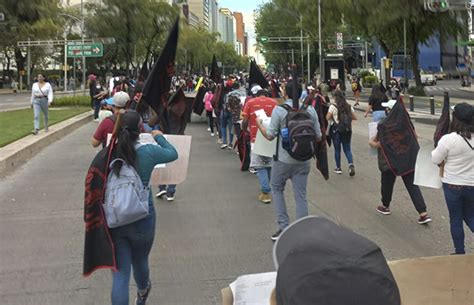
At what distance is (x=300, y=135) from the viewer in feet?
18.4

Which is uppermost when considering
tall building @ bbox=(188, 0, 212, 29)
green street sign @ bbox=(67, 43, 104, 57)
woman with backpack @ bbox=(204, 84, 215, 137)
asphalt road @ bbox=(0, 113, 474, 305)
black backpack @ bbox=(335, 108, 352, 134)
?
tall building @ bbox=(188, 0, 212, 29)

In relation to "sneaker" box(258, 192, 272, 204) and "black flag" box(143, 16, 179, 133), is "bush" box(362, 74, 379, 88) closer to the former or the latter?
"sneaker" box(258, 192, 272, 204)

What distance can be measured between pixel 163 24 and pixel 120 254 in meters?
51.1

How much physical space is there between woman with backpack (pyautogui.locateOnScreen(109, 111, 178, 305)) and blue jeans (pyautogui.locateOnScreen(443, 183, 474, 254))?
2.74 m

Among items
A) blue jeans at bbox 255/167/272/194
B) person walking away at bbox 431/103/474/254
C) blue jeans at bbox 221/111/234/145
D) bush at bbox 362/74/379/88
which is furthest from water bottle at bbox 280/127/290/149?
bush at bbox 362/74/379/88

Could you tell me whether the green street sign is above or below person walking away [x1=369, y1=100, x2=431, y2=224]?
above

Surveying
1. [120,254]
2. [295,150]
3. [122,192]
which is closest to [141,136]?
[122,192]

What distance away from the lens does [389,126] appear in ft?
23.5

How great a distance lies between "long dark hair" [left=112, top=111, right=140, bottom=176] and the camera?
3783mm

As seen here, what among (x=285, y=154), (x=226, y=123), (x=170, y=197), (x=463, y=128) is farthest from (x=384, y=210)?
(x=226, y=123)

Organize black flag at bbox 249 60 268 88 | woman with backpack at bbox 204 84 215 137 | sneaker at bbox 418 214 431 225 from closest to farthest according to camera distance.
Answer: sneaker at bbox 418 214 431 225 → black flag at bbox 249 60 268 88 → woman with backpack at bbox 204 84 215 137

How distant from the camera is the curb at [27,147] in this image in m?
10.8

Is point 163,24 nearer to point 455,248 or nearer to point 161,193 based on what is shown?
point 161,193

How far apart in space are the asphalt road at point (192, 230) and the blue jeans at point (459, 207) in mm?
451
